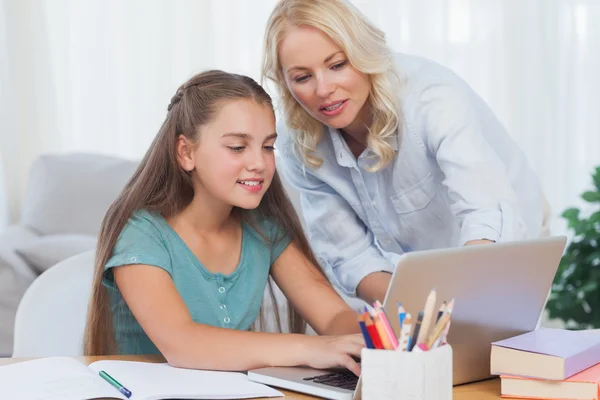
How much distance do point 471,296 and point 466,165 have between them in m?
0.54

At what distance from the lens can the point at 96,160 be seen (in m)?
3.17

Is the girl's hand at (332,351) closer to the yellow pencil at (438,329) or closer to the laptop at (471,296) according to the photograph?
the laptop at (471,296)

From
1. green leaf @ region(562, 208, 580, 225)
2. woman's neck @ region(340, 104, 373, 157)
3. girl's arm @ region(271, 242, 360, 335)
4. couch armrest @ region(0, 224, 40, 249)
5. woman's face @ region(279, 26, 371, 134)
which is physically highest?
woman's face @ region(279, 26, 371, 134)

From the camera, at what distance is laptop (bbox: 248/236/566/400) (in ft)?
2.98

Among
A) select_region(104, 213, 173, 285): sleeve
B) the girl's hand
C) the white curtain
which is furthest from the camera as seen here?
the white curtain

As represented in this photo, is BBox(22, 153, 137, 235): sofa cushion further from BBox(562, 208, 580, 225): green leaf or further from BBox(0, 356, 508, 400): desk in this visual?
BBox(0, 356, 508, 400): desk

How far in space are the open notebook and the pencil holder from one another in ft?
A: 0.73

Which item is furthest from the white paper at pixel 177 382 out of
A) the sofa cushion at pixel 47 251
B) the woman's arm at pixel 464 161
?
the sofa cushion at pixel 47 251

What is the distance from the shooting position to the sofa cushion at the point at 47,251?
8.52 ft

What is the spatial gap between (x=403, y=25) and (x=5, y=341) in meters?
2.03

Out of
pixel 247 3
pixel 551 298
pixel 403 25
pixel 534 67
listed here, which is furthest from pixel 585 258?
pixel 247 3

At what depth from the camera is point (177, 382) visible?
108cm

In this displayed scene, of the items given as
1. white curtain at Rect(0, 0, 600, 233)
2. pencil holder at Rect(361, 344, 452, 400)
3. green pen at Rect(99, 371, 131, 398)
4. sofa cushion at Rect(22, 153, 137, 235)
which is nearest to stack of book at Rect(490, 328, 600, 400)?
pencil holder at Rect(361, 344, 452, 400)

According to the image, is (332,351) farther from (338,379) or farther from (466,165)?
(466,165)
